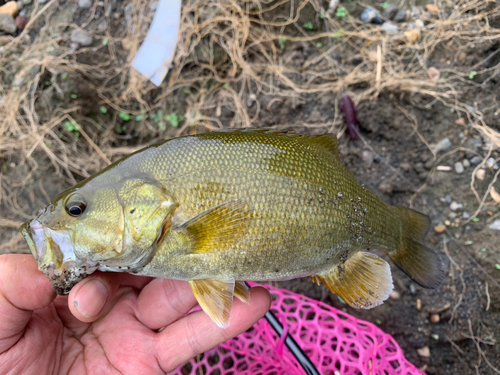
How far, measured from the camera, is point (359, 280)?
1754 millimetres

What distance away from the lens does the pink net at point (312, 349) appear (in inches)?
84.4

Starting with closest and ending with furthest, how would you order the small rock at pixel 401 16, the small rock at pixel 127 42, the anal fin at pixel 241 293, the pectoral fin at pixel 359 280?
1. the anal fin at pixel 241 293
2. the pectoral fin at pixel 359 280
3. the small rock at pixel 401 16
4. the small rock at pixel 127 42

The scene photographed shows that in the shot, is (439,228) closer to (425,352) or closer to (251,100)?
(425,352)

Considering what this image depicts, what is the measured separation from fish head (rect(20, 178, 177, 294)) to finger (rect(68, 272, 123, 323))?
1.8 inches

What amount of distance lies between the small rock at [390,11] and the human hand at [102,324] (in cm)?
272

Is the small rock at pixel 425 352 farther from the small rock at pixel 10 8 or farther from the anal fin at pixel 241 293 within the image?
the small rock at pixel 10 8

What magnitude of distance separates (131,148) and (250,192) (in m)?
1.92

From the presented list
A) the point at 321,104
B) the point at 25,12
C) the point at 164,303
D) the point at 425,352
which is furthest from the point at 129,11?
the point at 425,352

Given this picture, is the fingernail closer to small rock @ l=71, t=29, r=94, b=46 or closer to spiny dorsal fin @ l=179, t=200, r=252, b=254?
spiny dorsal fin @ l=179, t=200, r=252, b=254

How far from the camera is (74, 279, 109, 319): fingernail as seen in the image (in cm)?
144

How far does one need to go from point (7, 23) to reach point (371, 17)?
141 inches

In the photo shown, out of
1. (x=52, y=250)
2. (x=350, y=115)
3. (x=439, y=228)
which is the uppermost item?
(x=52, y=250)

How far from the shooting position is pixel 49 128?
9.13 feet

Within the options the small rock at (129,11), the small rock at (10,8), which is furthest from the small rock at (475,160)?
the small rock at (10,8)
